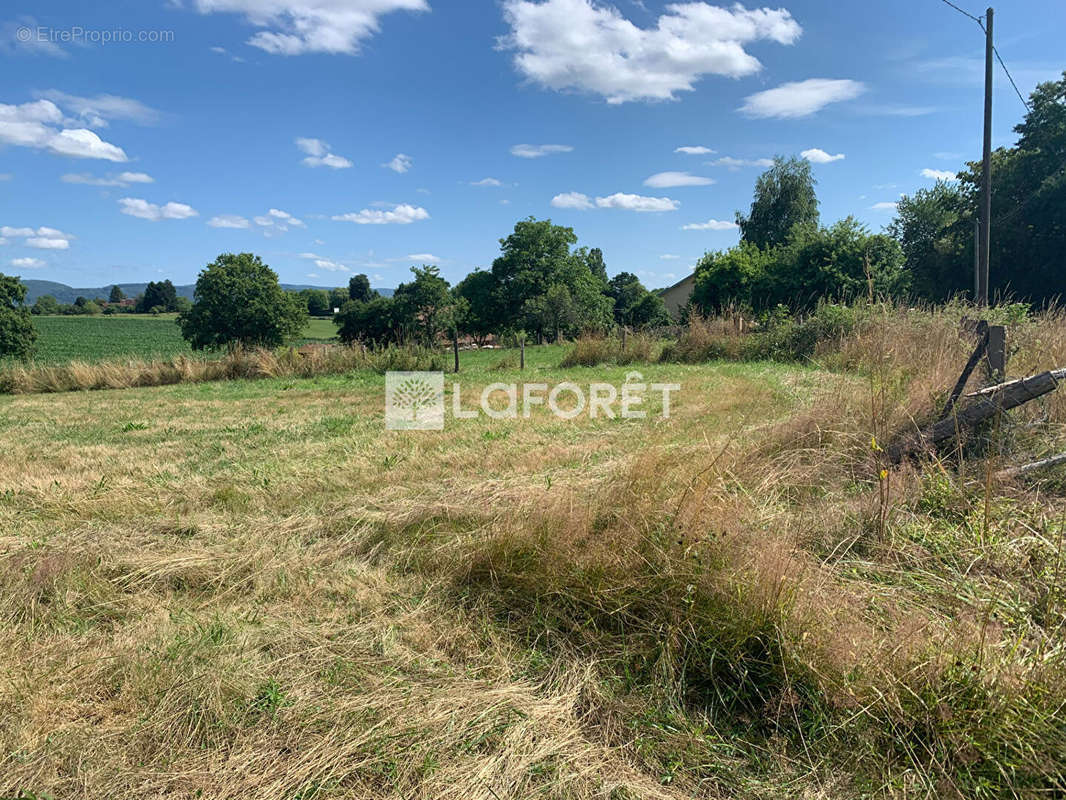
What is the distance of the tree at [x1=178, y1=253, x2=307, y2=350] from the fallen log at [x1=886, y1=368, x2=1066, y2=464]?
27.1 metres

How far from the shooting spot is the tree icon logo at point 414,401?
7.63 m

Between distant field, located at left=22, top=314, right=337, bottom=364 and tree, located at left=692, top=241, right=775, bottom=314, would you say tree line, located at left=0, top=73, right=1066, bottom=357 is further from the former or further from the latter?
distant field, located at left=22, top=314, right=337, bottom=364

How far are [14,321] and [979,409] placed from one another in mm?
35628

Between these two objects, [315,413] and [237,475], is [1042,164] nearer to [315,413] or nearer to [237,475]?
[315,413]

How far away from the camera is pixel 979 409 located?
3680 millimetres

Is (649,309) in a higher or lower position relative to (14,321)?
higher

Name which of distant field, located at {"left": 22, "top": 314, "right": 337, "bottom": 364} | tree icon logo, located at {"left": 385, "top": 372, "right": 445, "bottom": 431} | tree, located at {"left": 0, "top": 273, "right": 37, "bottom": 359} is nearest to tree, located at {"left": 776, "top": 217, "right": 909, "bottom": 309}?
tree icon logo, located at {"left": 385, "top": 372, "right": 445, "bottom": 431}

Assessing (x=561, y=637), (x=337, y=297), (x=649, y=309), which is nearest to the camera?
(x=561, y=637)

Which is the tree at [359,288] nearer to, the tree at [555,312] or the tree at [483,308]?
the tree at [483,308]

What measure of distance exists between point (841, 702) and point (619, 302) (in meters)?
63.1

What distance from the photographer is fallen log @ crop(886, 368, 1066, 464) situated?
3.43m

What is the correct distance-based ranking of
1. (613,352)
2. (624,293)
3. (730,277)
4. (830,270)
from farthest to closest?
(624,293) → (730,277) → (830,270) → (613,352)

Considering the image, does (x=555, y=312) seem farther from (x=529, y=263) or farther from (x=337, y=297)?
(x=337, y=297)

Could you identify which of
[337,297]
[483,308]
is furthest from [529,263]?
[337,297]
